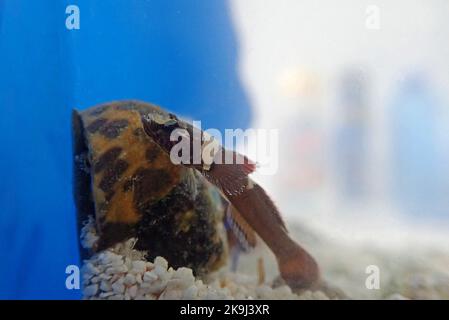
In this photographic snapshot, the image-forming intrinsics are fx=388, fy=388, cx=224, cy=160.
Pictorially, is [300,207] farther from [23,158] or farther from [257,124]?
[23,158]

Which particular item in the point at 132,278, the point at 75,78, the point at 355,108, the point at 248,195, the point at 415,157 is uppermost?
the point at 75,78

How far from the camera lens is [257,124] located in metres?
1.42

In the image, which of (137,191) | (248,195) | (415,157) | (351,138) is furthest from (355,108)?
(137,191)

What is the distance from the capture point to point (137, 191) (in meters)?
1.33

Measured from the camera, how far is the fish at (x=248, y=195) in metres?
1.37

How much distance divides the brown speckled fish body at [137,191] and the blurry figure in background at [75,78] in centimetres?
5

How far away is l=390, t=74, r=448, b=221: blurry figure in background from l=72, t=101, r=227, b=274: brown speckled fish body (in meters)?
0.70

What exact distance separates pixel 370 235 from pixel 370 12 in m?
0.82

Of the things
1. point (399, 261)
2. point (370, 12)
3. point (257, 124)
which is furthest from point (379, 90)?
point (399, 261)

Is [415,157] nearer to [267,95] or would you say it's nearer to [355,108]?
[355,108]

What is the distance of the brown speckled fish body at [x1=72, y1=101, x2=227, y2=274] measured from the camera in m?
1.32

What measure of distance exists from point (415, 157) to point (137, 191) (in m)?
1.02

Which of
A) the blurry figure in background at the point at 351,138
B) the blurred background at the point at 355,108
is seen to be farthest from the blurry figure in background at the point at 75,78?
the blurry figure in background at the point at 351,138

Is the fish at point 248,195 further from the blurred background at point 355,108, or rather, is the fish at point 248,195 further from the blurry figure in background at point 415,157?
the blurry figure in background at point 415,157
